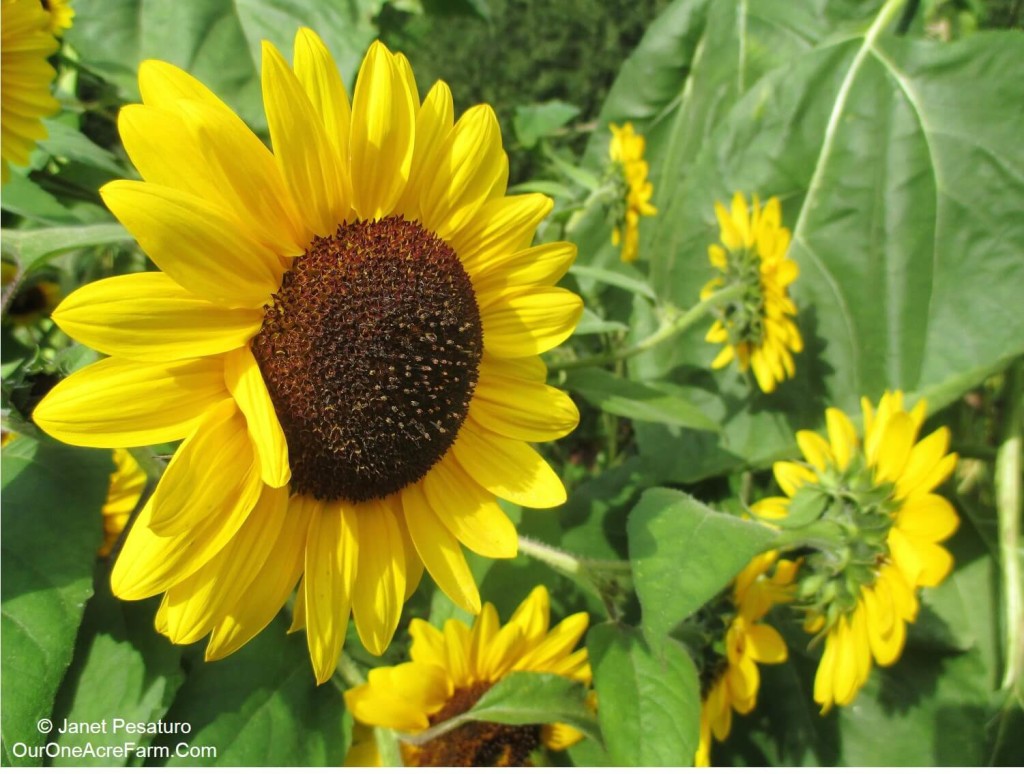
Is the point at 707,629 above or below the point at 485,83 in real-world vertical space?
below

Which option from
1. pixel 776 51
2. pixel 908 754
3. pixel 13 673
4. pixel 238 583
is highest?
pixel 776 51

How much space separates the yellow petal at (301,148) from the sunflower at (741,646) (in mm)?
599

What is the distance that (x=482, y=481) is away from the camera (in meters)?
0.74

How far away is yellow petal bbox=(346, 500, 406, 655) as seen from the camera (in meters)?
0.68

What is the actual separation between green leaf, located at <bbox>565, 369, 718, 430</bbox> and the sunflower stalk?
19 cm

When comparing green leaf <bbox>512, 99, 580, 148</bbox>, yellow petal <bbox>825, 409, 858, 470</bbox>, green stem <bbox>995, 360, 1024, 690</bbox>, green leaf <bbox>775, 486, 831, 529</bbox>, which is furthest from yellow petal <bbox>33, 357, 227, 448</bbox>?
green leaf <bbox>512, 99, 580, 148</bbox>

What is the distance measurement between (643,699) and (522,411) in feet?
0.97

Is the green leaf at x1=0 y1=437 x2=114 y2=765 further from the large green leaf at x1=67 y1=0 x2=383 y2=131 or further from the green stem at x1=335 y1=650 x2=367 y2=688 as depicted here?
the large green leaf at x1=67 y1=0 x2=383 y2=131

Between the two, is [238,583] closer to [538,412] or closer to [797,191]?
[538,412]

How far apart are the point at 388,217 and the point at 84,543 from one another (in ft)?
1.27

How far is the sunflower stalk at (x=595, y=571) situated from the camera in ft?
2.79

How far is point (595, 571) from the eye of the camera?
880mm

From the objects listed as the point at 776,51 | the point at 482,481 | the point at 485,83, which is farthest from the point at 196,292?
the point at 485,83

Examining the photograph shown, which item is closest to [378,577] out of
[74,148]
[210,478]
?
[210,478]
